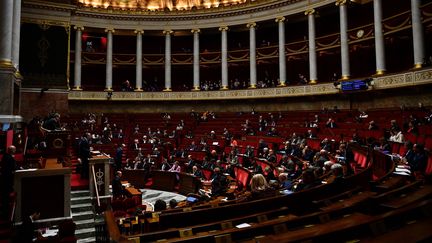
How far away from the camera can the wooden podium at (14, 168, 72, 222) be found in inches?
288

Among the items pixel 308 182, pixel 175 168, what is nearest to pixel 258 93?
pixel 175 168

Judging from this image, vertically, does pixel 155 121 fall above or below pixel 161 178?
above

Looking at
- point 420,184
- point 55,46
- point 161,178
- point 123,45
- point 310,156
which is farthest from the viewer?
point 123,45

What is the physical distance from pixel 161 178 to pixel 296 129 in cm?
810

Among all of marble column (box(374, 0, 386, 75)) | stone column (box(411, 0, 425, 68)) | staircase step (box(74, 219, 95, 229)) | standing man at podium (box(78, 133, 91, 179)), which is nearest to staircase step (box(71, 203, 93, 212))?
staircase step (box(74, 219, 95, 229))

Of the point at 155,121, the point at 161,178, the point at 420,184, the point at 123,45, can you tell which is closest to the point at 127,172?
the point at 161,178

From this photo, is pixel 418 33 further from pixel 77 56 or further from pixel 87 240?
pixel 77 56

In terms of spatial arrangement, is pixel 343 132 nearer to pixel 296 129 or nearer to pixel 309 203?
pixel 296 129

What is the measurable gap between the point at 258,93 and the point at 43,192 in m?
19.8

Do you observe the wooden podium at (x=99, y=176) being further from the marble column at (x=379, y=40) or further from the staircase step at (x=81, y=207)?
the marble column at (x=379, y=40)

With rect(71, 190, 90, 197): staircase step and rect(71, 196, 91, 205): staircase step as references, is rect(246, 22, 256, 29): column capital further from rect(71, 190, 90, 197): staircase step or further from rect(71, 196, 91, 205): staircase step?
rect(71, 196, 91, 205): staircase step

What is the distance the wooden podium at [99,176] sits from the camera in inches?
364

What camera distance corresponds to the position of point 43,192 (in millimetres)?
7520

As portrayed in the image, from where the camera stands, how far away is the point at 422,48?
53.6ft
